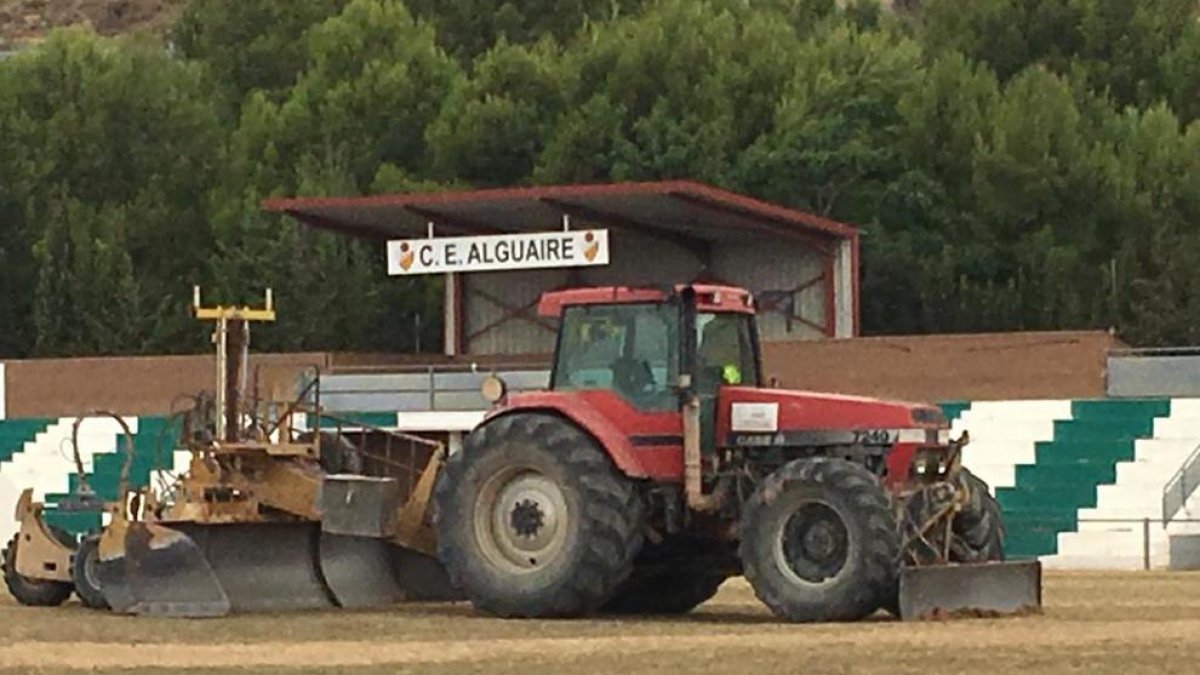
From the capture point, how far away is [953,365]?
33.9 m

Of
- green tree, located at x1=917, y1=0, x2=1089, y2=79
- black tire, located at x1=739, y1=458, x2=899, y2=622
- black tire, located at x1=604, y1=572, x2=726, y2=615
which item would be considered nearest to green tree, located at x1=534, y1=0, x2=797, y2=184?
green tree, located at x1=917, y1=0, x2=1089, y2=79

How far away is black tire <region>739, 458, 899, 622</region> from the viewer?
1680cm

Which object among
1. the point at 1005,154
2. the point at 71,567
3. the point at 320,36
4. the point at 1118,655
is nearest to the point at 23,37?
the point at 320,36

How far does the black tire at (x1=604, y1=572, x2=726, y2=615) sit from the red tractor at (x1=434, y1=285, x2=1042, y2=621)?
0.43m

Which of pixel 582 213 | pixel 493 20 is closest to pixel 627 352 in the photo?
pixel 582 213

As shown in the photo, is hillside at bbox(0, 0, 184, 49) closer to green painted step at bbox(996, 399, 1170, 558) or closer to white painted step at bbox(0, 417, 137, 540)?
white painted step at bbox(0, 417, 137, 540)

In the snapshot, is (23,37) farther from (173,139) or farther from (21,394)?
(21,394)

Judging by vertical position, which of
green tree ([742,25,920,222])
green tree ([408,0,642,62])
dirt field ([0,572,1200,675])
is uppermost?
green tree ([408,0,642,62])

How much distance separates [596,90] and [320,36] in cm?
697

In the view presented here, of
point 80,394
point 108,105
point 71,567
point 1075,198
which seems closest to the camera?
point 71,567

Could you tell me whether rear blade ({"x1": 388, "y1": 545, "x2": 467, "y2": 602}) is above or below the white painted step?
below

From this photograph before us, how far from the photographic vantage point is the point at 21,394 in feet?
123

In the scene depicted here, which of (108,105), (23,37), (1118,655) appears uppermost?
(23,37)

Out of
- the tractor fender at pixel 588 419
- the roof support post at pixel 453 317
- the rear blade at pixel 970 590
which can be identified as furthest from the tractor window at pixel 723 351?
the roof support post at pixel 453 317
